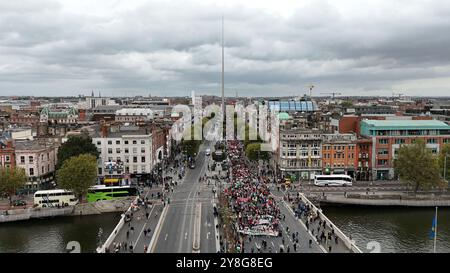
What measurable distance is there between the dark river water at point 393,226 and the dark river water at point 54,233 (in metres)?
18.8

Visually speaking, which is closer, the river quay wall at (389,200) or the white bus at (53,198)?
the white bus at (53,198)

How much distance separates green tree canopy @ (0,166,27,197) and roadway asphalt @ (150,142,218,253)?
14051 mm

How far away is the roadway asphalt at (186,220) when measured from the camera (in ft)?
91.0

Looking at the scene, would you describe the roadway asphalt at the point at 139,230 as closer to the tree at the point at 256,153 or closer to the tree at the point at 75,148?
the tree at the point at 75,148

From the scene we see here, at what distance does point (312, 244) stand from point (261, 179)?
75.8 feet

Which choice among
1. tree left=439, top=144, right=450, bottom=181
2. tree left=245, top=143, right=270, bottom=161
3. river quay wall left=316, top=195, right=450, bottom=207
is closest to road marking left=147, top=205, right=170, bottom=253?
river quay wall left=316, top=195, right=450, bottom=207

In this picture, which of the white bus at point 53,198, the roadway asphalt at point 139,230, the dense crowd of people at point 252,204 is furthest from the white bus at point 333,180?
the white bus at point 53,198

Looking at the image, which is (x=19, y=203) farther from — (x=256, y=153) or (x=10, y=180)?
(x=256, y=153)

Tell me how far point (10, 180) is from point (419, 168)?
37.5 meters

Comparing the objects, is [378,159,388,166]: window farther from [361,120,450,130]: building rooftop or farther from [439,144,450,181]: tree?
[439,144,450,181]: tree

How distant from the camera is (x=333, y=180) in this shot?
1992 inches

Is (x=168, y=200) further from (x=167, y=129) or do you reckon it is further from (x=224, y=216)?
(x=167, y=129)

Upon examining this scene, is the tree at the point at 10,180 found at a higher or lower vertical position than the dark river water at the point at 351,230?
higher
